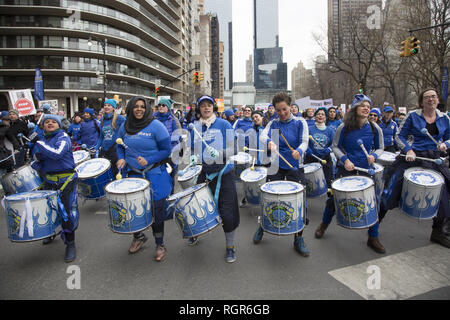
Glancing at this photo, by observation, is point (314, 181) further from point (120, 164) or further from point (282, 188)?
point (120, 164)

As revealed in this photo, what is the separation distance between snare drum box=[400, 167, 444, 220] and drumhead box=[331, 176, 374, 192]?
1.91 ft

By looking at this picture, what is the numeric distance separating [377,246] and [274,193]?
6.03ft

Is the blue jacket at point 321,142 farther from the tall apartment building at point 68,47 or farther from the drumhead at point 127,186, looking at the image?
the tall apartment building at point 68,47

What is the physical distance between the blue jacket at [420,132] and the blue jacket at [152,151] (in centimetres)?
340

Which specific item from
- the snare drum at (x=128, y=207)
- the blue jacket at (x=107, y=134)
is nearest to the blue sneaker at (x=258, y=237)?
the snare drum at (x=128, y=207)

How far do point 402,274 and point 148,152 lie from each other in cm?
340

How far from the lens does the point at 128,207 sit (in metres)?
3.21

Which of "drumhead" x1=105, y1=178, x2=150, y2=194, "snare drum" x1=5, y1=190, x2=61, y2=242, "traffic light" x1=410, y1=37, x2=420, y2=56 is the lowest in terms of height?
"snare drum" x1=5, y1=190, x2=61, y2=242

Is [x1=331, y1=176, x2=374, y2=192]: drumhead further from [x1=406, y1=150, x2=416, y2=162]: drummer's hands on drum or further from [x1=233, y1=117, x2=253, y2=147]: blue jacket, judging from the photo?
[x1=233, y1=117, x2=253, y2=147]: blue jacket

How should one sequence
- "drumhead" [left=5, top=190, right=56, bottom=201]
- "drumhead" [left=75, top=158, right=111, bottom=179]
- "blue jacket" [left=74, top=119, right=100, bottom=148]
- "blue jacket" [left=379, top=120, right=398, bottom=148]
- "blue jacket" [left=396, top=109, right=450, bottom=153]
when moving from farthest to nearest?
"blue jacket" [left=379, top=120, right=398, bottom=148]
"blue jacket" [left=74, top=119, right=100, bottom=148]
"drumhead" [left=75, top=158, right=111, bottom=179]
"blue jacket" [left=396, top=109, right=450, bottom=153]
"drumhead" [left=5, top=190, right=56, bottom=201]

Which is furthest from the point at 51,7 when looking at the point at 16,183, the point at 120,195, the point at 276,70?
the point at 276,70

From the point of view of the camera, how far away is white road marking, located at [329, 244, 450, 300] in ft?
9.63

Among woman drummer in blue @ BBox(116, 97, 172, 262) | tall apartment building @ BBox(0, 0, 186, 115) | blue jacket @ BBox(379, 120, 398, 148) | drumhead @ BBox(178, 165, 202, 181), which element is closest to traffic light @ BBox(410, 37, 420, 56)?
blue jacket @ BBox(379, 120, 398, 148)
